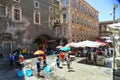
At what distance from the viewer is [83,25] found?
37.6 metres

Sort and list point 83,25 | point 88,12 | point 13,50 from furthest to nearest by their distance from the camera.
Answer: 1. point 88,12
2. point 83,25
3. point 13,50

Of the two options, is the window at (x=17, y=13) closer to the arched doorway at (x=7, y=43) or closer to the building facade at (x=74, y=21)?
the arched doorway at (x=7, y=43)

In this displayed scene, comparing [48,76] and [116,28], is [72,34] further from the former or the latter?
[116,28]

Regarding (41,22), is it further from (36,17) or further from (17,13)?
(17,13)

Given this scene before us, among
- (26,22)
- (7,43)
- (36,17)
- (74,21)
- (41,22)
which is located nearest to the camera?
(7,43)

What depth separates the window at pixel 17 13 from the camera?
22.2 meters

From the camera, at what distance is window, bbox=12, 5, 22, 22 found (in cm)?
2220

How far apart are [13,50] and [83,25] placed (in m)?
21.2

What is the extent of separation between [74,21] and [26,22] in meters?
12.2

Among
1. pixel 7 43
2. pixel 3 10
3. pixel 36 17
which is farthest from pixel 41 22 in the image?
pixel 7 43

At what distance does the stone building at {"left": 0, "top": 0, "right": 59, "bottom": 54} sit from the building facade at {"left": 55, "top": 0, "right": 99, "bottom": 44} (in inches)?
70.1

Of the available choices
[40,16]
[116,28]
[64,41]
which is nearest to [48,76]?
[116,28]

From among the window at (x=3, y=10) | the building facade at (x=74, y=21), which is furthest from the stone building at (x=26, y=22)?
the building facade at (x=74, y=21)

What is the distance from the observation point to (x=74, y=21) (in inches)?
1282
